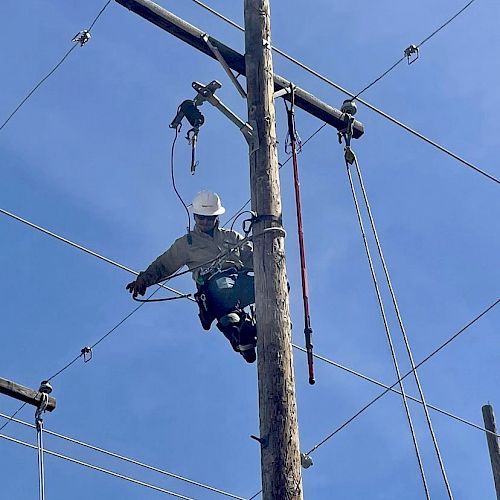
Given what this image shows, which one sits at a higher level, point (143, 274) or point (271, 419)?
point (143, 274)

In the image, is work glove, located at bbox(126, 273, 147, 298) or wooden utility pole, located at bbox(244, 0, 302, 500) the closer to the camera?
wooden utility pole, located at bbox(244, 0, 302, 500)

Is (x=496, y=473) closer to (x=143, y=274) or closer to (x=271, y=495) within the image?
(x=143, y=274)

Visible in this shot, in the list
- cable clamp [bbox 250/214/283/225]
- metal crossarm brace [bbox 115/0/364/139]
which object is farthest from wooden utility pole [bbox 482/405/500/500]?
cable clamp [bbox 250/214/283/225]

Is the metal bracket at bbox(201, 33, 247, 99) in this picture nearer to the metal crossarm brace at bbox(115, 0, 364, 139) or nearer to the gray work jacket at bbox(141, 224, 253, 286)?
the metal crossarm brace at bbox(115, 0, 364, 139)

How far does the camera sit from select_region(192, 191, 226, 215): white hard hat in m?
8.34

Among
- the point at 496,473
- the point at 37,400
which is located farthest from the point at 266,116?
the point at 496,473

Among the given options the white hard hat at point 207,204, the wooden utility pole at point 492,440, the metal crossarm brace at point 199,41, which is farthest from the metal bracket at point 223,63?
the wooden utility pole at point 492,440

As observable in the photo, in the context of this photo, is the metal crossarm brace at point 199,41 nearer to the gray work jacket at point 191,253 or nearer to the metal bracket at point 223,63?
the metal bracket at point 223,63

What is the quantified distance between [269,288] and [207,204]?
1.89 metres

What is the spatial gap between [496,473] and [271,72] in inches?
244

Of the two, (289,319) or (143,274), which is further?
(143,274)

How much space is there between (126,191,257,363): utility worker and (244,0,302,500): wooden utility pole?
327mm

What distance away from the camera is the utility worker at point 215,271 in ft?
24.5

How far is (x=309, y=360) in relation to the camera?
21.9ft
